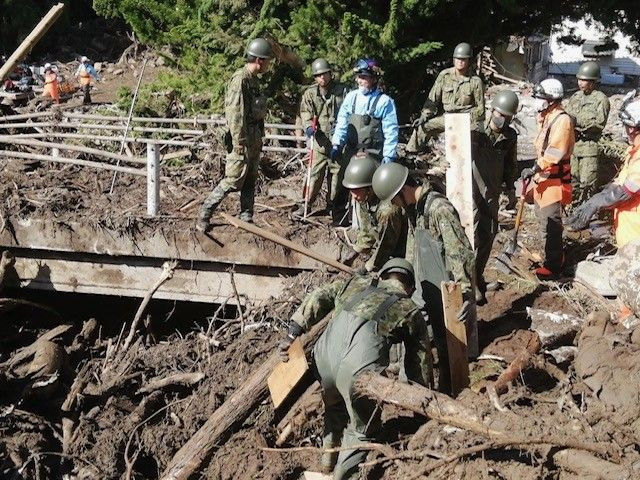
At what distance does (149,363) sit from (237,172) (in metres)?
2.18

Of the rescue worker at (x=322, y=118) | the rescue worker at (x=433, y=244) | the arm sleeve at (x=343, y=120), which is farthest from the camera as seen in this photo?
the rescue worker at (x=322, y=118)

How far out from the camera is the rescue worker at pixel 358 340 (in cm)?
498

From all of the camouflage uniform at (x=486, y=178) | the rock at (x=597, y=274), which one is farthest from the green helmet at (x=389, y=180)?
the rock at (x=597, y=274)

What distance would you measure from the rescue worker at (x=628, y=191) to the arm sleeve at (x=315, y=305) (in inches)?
91.5

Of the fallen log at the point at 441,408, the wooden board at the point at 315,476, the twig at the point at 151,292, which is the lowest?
the wooden board at the point at 315,476

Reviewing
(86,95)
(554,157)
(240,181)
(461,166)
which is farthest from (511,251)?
(86,95)

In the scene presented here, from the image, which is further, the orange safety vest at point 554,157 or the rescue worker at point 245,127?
the rescue worker at point 245,127

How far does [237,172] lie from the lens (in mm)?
8227

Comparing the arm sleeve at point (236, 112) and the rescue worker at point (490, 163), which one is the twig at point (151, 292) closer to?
the arm sleeve at point (236, 112)

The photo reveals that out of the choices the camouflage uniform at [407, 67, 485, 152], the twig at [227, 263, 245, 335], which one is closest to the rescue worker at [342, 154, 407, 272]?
the twig at [227, 263, 245, 335]

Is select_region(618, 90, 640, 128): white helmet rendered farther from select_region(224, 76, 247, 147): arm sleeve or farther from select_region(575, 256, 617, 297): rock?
select_region(224, 76, 247, 147): arm sleeve

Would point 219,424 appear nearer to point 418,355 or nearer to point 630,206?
point 418,355

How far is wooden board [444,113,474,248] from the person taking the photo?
6664 mm

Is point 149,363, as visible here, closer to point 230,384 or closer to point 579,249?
point 230,384
